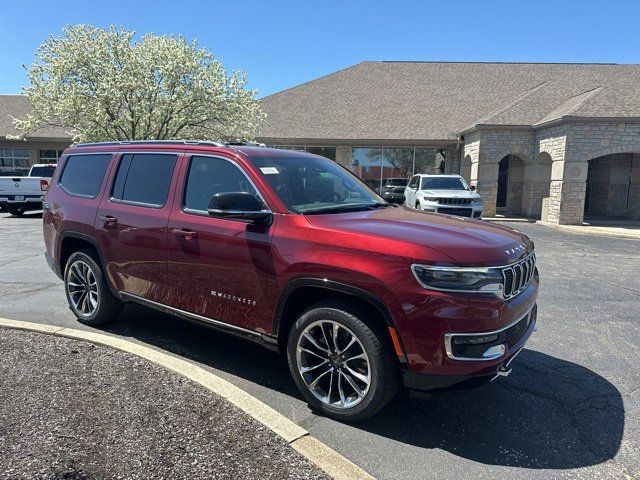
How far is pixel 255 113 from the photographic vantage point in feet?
80.2

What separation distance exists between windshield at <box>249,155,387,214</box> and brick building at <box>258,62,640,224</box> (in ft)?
53.3

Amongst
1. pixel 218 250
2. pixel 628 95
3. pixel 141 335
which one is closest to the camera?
pixel 218 250

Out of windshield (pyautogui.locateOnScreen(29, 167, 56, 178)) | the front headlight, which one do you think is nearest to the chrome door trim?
the front headlight

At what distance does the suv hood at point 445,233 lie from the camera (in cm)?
303

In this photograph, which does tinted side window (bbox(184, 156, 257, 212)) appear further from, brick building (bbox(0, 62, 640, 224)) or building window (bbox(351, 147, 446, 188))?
building window (bbox(351, 147, 446, 188))

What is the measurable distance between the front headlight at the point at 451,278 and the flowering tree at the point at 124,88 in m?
21.2

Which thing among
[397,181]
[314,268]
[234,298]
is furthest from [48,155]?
[314,268]

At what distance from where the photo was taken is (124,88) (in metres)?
21.0

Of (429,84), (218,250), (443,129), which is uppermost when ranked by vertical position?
(429,84)

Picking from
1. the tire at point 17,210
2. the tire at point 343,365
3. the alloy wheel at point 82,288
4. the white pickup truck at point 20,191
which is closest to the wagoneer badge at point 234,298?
the tire at point 343,365

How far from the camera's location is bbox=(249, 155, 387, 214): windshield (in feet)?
12.5

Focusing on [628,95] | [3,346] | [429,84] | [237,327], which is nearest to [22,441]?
[237,327]

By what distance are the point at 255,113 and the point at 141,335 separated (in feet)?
68.7

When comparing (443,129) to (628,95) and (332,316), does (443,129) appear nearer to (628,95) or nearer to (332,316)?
(628,95)
